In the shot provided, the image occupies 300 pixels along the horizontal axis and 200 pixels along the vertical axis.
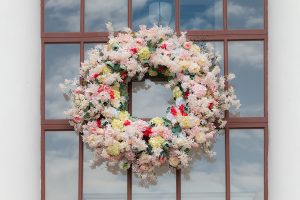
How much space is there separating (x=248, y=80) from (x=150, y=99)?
0.61 metres

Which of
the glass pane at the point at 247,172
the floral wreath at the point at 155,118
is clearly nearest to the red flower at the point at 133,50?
the floral wreath at the point at 155,118

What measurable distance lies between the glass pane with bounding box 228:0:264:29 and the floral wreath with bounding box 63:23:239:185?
0.26m

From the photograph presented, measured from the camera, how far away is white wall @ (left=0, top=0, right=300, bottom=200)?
Result: 670cm

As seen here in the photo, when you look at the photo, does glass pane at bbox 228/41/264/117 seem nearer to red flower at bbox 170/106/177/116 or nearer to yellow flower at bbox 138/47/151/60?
red flower at bbox 170/106/177/116

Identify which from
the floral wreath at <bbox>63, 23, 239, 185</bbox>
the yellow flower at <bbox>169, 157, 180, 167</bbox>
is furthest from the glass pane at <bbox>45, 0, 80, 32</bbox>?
the yellow flower at <bbox>169, 157, 180, 167</bbox>

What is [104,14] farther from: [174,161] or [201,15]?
[174,161]

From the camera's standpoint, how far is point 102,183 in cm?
700

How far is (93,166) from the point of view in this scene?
6.99 metres

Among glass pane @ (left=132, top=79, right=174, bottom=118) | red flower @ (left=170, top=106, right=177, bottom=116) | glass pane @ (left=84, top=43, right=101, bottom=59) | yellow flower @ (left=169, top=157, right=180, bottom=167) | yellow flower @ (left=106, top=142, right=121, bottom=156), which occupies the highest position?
glass pane @ (left=84, top=43, right=101, bottom=59)

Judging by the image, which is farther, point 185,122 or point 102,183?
point 102,183
